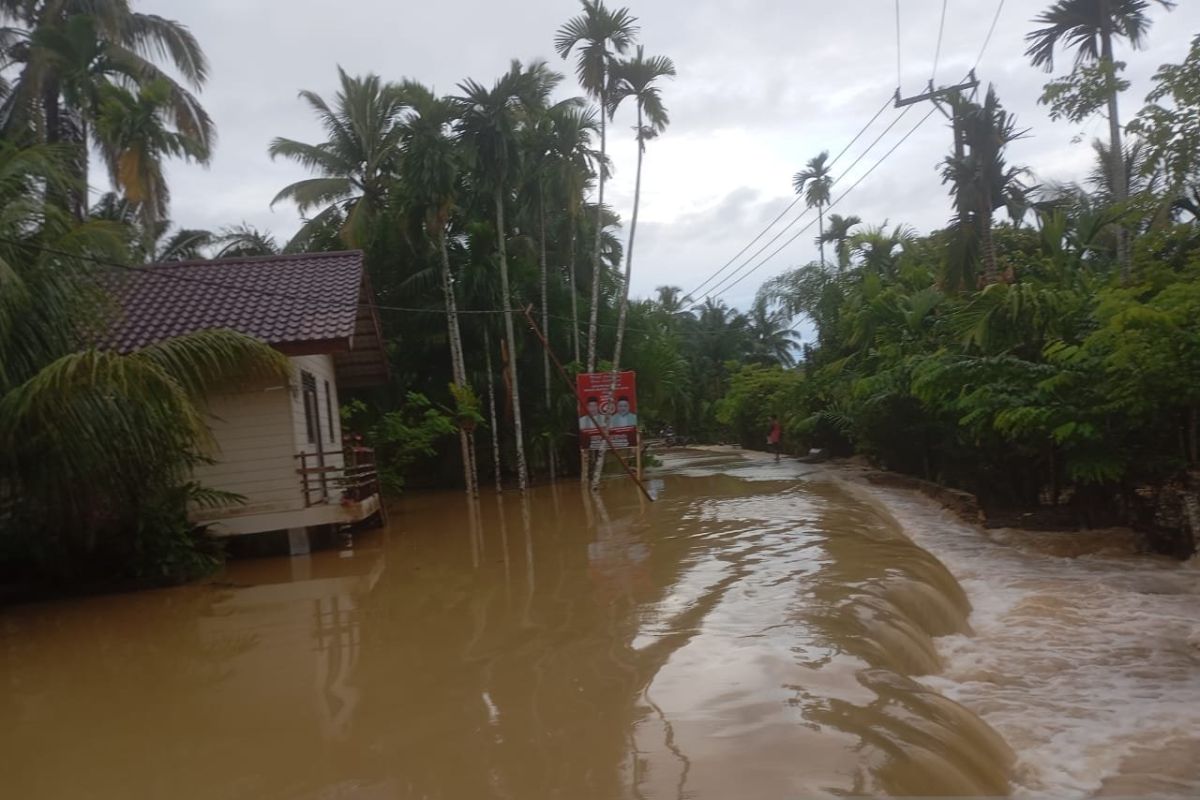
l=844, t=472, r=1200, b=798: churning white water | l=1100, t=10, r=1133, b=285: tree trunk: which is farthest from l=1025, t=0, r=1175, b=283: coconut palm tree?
l=844, t=472, r=1200, b=798: churning white water

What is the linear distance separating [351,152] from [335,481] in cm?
1681

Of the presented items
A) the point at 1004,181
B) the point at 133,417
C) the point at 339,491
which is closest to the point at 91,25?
the point at 339,491

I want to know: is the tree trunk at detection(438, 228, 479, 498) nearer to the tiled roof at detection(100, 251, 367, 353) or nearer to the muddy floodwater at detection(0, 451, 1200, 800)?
the tiled roof at detection(100, 251, 367, 353)

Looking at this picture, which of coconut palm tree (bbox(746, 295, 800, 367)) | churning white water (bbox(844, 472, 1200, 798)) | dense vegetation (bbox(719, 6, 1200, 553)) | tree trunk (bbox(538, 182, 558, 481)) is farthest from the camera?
coconut palm tree (bbox(746, 295, 800, 367))

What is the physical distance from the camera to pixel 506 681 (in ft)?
21.2

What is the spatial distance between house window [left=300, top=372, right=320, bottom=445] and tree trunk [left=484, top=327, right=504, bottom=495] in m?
9.14

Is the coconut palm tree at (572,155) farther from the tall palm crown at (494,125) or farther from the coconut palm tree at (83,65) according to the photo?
the coconut palm tree at (83,65)

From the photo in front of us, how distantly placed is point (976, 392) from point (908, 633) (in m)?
6.52

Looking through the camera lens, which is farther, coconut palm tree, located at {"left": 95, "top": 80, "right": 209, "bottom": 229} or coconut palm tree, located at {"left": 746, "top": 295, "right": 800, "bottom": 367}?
coconut palm tree, located at {"left": 746, "top": 295, "right": 800, "bottom": 367}

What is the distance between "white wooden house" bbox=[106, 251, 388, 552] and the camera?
1283 cm

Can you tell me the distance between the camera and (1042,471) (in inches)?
595

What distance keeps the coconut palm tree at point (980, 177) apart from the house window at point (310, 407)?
12127 millimetres

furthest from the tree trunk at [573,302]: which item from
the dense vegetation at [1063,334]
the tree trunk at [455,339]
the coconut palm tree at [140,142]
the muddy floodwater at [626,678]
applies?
the muddy floodwater at [626,678]

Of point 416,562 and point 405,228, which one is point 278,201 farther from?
point 416,562
